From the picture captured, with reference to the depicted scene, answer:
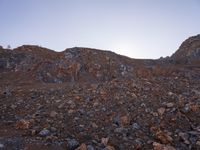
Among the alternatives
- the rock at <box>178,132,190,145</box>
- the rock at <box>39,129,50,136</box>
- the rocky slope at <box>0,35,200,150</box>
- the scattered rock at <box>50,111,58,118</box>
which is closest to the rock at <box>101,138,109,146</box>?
the rocky slope at <box>0,35,200,150</box>

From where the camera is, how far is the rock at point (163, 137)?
407 inches

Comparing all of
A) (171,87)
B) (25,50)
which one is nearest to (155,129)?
(171,87)

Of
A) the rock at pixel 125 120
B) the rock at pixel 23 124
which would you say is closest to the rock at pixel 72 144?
the rock at pixel 23 124

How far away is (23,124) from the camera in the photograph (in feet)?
35.2

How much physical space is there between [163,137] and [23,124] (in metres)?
4.71

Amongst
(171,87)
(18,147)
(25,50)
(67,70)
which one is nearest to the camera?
(18,147)

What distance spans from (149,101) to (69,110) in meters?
3.33

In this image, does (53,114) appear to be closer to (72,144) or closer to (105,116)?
(105,116)

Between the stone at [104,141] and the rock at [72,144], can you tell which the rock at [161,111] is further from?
the rock at [72,144]

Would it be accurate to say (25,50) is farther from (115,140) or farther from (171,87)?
(115,140)

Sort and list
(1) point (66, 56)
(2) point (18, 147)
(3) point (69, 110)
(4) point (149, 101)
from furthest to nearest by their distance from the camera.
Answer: (1) point (66, 56), (4) point (149, 101), (3) point (69, 110), (2) point (18, 147)

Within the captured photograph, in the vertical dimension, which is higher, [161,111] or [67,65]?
[67,65]

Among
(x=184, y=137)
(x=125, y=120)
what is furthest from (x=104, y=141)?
(x=184, y=137)

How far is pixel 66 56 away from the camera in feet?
76.4
